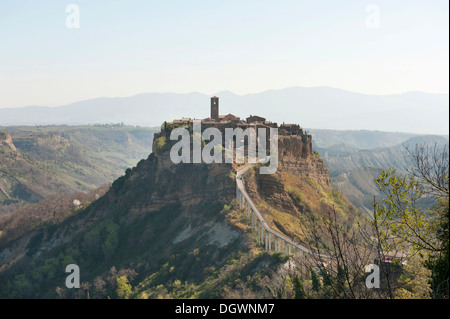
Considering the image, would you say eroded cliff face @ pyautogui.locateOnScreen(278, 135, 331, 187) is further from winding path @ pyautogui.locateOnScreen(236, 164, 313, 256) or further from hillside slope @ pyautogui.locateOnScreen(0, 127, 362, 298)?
winding path @ pyautogui.locateOnScreen(236, 164, 313, 256)

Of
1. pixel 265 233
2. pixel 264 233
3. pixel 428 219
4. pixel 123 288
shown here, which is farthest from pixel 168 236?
pixel 428 219

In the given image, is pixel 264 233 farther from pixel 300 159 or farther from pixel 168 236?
pixel 300 159

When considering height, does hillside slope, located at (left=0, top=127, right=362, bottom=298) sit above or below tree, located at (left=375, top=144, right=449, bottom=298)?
below

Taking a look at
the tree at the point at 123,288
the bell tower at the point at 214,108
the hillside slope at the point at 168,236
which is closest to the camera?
the hillside slope at the point at 168,236

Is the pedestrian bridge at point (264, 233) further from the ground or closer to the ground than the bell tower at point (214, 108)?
closer to the ground

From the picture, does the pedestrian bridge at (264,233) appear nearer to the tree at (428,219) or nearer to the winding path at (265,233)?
the winding path at (265,233)

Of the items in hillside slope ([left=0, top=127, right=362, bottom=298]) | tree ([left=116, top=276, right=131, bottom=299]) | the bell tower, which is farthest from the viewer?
the bell tower

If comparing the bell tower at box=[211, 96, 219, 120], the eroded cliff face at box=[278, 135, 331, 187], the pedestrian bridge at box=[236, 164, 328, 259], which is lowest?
the pedestrian bridge at box=[236, 164, 328, 259]

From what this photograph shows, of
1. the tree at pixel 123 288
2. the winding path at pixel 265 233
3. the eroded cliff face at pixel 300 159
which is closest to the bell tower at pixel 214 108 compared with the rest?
the eroded cliff face at pixel 300 159

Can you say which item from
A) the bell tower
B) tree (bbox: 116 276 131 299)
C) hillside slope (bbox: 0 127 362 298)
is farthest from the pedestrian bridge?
the bell tower

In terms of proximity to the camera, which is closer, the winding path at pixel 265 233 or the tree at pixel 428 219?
the tree at pixel 428 219
